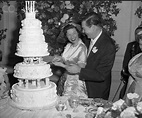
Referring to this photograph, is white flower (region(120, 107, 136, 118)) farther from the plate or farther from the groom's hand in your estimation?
the groom's hand

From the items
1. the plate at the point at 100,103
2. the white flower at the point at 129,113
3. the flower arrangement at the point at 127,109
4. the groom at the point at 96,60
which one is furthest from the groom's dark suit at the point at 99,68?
the white flower at the point at 129,113

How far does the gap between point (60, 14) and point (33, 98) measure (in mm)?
2668

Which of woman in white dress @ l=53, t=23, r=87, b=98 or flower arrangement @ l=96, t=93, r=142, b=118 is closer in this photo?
flower arrangement @ l=96, t=93, r=142, b=118

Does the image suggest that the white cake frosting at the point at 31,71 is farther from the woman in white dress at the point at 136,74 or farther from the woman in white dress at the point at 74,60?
the woman in white dress at the point at 136,74

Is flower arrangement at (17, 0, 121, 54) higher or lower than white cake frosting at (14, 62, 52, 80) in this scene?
higher

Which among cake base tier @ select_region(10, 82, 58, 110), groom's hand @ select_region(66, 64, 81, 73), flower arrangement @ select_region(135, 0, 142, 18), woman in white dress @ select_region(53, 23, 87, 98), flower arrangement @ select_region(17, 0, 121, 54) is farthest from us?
flower arrangement @ select_region(135, 0, 142, 18)

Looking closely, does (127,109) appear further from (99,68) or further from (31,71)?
(99,68)

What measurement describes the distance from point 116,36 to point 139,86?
9.34 ft

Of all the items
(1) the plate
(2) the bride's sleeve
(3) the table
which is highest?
(2) the bride's sleeve

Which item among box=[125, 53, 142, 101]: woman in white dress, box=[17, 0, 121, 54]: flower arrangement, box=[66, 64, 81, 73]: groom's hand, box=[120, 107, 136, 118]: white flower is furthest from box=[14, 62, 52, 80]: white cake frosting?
box=[17, 0, 121, 54]: flower arrangement

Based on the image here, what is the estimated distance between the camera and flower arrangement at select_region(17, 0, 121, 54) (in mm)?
5359

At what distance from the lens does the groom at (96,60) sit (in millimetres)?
3707

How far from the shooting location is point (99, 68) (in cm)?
375

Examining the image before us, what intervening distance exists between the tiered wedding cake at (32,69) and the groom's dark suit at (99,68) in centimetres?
68
